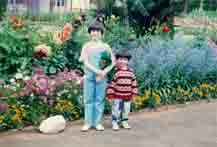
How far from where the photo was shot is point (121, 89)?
24.3 ft

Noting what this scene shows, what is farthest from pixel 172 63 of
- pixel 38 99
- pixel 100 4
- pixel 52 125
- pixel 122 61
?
pixel 100 4

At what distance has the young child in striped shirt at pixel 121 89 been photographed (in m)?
7.37

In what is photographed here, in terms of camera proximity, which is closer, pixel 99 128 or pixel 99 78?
pixel 99 78

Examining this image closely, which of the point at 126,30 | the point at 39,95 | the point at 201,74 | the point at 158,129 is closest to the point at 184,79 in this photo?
the point at 201,74

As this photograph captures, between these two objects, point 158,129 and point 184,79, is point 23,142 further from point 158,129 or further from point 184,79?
point 184,79

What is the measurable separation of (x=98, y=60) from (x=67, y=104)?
900 mm

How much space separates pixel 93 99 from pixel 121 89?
1.30ft

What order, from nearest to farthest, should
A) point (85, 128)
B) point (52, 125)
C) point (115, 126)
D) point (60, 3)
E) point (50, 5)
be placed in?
1. point (52, 125)
2. point (85, 128)
3. point (115, 126)
4. point (50, 5)
5. point (60, 3)

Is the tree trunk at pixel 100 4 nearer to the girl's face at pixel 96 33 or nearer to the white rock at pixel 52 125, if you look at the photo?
the girl's face at pixel 96 33

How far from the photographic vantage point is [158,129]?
7629 mm

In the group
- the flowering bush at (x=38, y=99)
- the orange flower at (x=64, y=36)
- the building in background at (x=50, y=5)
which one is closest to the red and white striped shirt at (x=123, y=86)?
the flowering bush at (x=38, y=99)

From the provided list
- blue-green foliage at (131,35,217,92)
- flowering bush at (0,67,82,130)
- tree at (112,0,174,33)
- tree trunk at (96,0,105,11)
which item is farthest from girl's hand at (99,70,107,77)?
tree trunk at (96,0,105,11)

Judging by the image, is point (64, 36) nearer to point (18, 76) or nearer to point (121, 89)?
point (18, 76)

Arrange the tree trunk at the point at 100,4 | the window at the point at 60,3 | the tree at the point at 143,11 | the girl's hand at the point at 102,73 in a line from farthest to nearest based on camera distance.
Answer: the window at the point at 60,3, the tree trunk at the point at 100,4, the tree at the point at 143,11, the girl's hand at the point at 102,73
